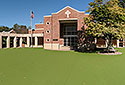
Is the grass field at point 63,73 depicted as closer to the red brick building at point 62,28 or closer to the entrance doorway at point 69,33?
the red brick building at point 62,28

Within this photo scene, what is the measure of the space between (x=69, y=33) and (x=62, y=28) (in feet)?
8.71

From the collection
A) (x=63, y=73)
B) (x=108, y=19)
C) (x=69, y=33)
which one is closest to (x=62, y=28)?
(x=69, y=33)

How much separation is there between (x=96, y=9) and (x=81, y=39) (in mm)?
8530

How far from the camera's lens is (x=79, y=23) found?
2083 cm

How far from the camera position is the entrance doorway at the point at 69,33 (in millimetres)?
24016

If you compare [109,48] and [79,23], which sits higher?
[79,23]

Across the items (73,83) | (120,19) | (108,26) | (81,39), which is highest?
(120,19)

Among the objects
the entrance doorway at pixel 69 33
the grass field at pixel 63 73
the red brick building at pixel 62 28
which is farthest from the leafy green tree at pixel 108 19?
the entrance doorway at pixel 69 33

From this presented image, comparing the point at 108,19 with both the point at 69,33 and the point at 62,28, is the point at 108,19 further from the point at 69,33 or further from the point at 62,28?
the point at 62,28

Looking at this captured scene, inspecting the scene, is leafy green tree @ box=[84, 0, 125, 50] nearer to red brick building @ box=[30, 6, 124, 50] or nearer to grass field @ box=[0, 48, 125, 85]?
grass field @ box=[0, 48, 125, 85]

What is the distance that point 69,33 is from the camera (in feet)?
80.4

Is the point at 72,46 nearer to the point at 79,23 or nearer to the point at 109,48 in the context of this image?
the point at 79,23

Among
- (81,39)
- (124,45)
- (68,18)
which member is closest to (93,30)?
(81,39)

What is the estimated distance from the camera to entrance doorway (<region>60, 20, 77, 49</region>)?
78.8ft
